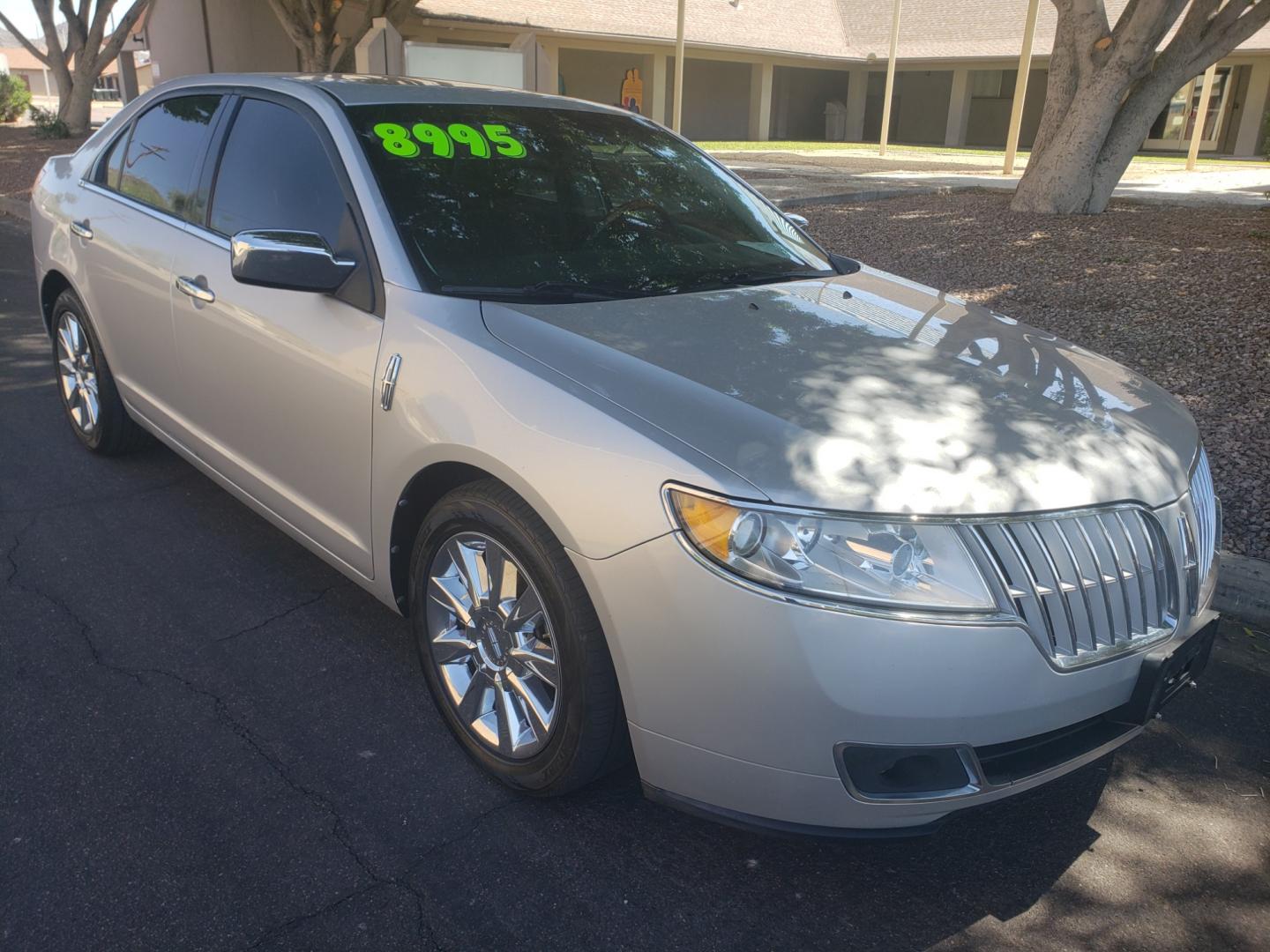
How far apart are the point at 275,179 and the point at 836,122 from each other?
111 ft

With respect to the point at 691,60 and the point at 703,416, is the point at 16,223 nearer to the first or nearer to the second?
the point at 703,416

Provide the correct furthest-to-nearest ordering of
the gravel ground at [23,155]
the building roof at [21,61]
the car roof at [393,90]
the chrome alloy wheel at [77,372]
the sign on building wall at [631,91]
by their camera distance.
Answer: the building roof at [21,61] < the sign on building wall at [631,91] < the gravel ground at [23,155] < the chrome alloy wheel at [77,372] < the car roof at [393,90]

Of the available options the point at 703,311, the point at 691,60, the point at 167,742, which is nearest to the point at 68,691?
the point at 167,742

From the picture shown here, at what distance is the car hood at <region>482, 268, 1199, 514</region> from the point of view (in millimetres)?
2273

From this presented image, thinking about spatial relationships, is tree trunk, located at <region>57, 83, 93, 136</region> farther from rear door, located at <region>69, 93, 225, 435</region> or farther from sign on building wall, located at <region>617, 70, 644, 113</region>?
rear door, located at <region>69, 93, 225, 435</region>

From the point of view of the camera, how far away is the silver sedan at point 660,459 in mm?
2182

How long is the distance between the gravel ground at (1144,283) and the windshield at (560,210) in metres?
2.45

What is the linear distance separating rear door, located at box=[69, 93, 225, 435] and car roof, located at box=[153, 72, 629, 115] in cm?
30

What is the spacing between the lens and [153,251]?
4.05 m

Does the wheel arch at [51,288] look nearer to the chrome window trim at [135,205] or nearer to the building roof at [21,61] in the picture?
the chrome window trim at [135,205]

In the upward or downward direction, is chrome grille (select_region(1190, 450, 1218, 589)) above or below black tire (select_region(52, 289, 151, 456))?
above

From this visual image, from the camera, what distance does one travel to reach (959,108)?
105 ft

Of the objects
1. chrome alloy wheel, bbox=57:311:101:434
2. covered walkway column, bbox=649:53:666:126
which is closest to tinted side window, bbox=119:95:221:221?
chrome alloy wheel, bbox=57:311:101:434

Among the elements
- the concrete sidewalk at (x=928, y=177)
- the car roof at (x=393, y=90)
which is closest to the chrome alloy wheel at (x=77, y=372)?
the car roof at (x=393, y=90)
